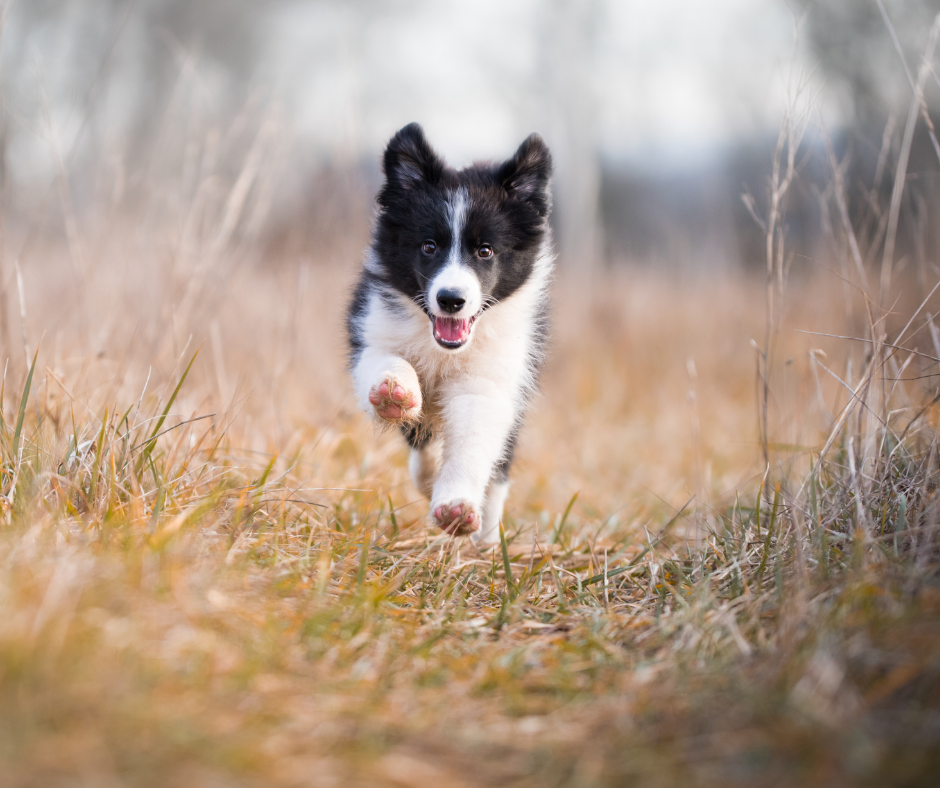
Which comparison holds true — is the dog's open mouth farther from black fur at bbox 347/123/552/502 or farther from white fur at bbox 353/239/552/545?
black fur at bbox 347/123/552/502

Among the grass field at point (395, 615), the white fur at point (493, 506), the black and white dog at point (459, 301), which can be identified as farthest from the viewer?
the white fur at point (493, 506)

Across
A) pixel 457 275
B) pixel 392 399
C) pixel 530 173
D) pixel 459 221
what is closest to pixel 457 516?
pixel 392 399

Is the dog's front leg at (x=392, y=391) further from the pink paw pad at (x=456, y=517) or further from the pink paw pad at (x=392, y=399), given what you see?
the pink paw pad at (x=456, y=517)

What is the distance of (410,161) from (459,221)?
1.26 feet

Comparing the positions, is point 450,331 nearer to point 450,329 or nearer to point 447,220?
point 450,329

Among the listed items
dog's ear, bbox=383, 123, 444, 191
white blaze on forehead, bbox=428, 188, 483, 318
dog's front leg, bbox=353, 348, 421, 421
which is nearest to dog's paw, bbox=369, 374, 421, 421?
dog's front leg, bbox=353, 348, 421, 421

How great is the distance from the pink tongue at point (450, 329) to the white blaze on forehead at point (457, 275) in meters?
0.04

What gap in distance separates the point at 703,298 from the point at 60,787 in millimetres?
7720

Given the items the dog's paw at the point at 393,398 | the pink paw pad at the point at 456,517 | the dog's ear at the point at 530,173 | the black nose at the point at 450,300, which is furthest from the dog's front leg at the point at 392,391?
the dog's ear at the point at 530,173

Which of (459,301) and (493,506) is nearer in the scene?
(459,301)

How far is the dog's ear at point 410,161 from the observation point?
9.87ft

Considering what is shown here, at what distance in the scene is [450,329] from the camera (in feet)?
8.98

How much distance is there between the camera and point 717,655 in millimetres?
1748

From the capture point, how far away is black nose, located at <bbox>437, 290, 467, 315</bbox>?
263cm
